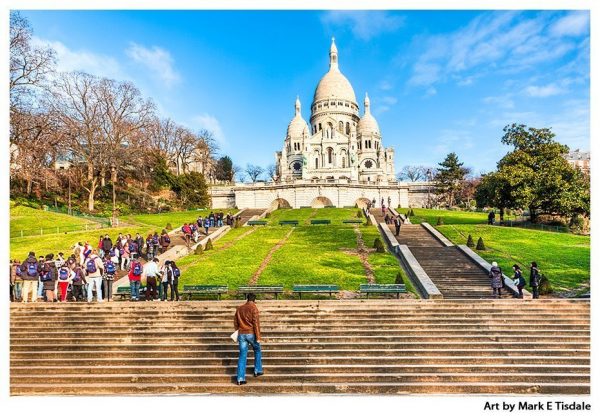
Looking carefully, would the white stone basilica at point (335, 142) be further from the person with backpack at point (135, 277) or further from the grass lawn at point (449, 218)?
the person with backpack at point (135, 277)

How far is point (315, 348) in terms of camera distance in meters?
9.33

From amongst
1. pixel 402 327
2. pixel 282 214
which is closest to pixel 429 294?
pixel 402 327

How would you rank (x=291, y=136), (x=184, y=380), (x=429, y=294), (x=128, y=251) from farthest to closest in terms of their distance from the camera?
(x=291, y=136) → (x=128, y=251) → (x=429, y=294) → (x=184, y=380)

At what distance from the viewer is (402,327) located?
403 inches

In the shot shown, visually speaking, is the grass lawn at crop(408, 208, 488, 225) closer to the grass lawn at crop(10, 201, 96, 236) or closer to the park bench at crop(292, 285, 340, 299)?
the park bench at crop(292, 285, 340, 299)

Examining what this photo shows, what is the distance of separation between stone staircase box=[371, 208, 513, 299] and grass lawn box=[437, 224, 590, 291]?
145 centimetres

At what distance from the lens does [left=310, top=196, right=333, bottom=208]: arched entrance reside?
50469 mm

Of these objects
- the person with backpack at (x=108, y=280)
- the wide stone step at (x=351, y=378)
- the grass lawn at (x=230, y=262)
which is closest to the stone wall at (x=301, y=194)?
the grass lawn at (x=230, y=262)

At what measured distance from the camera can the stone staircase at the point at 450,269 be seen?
14430 mm

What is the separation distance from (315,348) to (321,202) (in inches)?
1646

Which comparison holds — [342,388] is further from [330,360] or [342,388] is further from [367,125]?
[367,125]

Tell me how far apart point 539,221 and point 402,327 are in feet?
86.3

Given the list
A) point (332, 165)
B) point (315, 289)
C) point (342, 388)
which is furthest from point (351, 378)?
point (332, 165)

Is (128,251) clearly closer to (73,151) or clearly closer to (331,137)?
(73,151)
